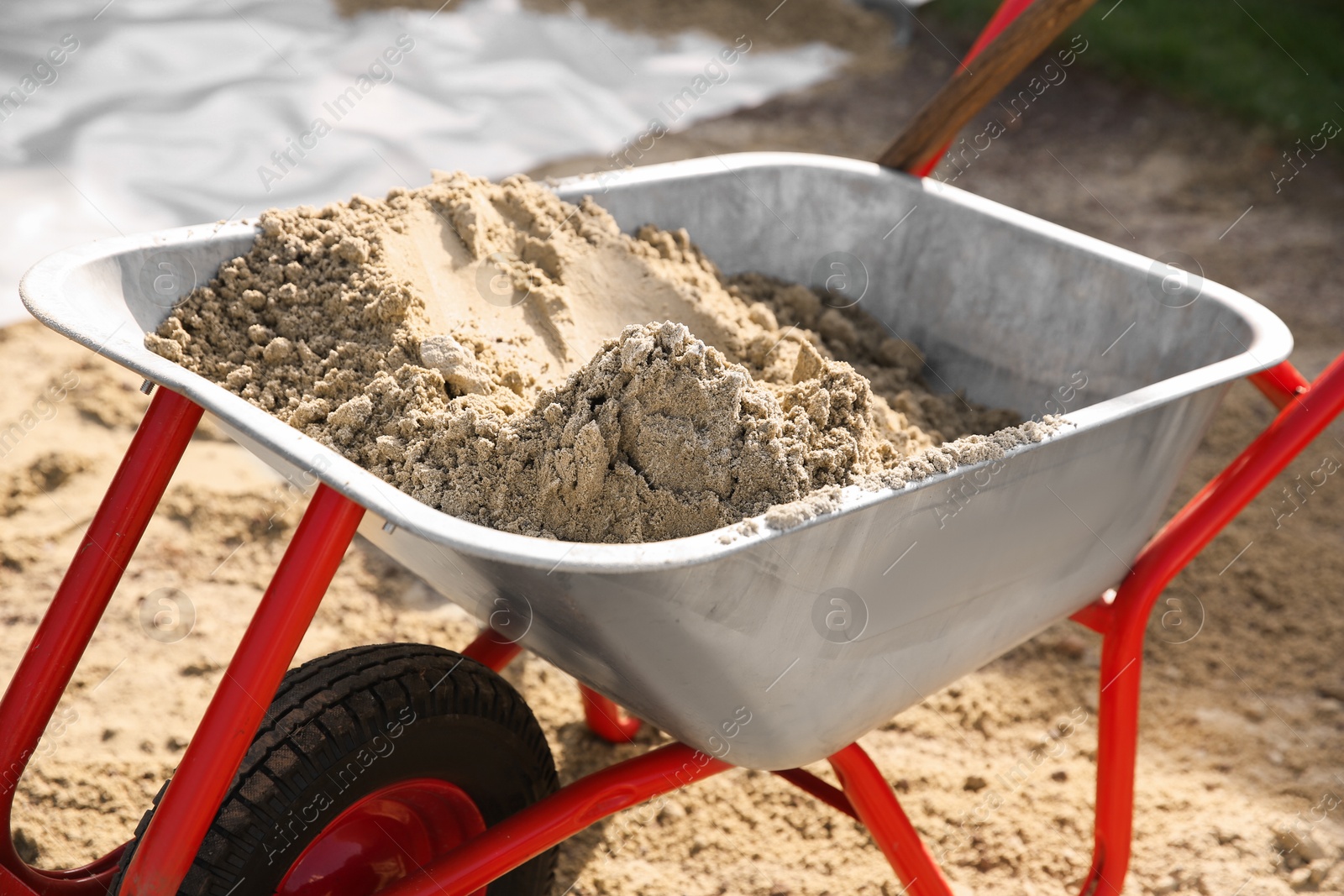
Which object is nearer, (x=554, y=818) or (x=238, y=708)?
(x=238, y=708)

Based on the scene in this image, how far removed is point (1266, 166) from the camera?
14.6 ft

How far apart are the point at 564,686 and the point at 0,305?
2.04 m

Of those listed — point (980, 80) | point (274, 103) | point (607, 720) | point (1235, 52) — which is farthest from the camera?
point (1235, 52)

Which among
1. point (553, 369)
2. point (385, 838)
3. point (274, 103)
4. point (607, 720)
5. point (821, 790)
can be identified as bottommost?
point (385, 838)

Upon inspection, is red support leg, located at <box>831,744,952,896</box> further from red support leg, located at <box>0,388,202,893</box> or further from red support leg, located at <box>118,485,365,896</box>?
red support leg, located at <box>0,388,202,893</box>

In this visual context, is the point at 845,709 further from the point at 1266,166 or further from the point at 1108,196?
the point at 1266,166

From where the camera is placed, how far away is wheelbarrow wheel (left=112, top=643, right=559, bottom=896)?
103 cm

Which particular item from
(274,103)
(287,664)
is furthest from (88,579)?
(274,103)

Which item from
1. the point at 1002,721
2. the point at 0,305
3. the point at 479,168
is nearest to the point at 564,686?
the point at 1002,721

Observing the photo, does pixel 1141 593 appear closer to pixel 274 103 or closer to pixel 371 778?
pixel 371 778

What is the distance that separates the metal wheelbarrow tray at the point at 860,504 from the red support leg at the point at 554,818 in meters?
0.06

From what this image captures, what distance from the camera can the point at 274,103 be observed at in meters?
3.91

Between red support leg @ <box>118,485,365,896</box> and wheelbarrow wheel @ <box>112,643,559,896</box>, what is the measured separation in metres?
0.07

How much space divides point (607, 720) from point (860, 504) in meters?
1.09
